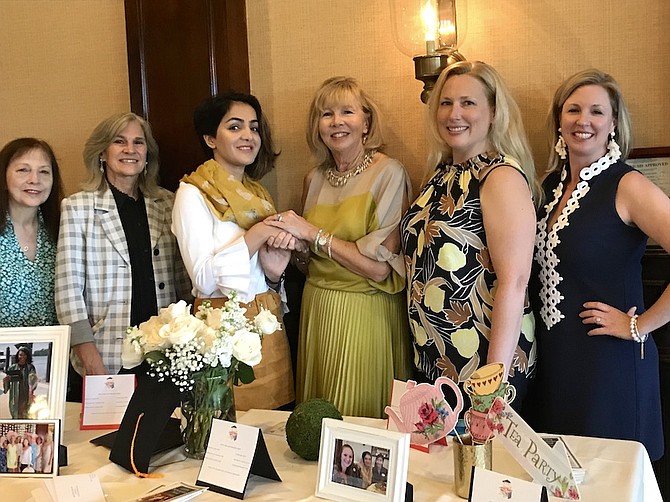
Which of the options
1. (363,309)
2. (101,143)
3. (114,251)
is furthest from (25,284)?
(363,309)

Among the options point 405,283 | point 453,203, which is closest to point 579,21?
point 453,203

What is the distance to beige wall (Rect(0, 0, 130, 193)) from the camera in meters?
3.04

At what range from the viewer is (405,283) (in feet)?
7.62

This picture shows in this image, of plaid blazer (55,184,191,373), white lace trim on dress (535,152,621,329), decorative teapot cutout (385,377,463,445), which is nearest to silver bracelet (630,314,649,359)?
white lace trim on dress (535,152,621,329)

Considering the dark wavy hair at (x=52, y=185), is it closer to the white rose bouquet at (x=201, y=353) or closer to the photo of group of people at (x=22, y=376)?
the photo of group of people at (x=22, y=376)

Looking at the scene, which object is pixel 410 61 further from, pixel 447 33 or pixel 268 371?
pixel 268 371

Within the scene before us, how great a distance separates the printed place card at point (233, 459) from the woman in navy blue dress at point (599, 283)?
101 centimetres

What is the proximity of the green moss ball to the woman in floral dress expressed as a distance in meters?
0.61

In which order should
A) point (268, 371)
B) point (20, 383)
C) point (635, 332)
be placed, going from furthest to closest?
point (268, 371) → point (635, 332) → point (20, 383)

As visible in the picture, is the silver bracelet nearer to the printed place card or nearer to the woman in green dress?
the woman in green dress

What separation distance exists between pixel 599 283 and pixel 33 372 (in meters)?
1.56

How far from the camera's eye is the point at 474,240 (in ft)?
6.62

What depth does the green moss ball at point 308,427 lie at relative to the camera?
1537mm

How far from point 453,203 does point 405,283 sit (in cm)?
38
